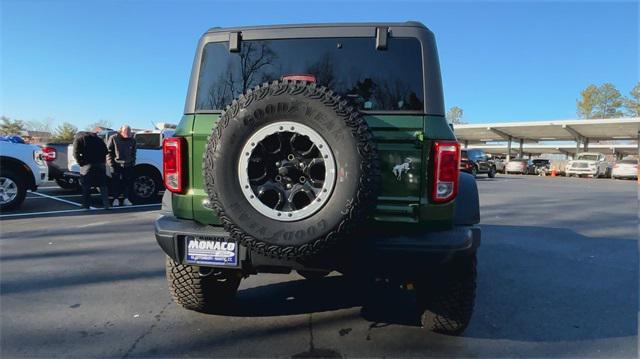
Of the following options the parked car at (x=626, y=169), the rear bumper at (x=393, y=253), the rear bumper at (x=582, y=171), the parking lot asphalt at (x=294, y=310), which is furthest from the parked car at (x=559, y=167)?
the rear bumper at (x=393, y=253)

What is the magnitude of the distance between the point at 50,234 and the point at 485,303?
5957mm

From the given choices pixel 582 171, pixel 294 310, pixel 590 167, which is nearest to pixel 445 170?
pixel 294 310

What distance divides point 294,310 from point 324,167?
1554mm

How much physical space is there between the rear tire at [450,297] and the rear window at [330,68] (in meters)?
1.15

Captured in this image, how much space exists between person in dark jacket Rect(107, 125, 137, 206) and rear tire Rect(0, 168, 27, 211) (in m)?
1.57

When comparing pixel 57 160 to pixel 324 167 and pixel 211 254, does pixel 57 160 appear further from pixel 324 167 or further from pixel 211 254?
pixel 324 167

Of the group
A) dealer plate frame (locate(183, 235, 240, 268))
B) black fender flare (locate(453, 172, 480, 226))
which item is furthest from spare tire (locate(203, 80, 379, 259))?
black fender flare (locate(453, 172, 480, 226))

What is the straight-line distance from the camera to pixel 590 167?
29.7 meters

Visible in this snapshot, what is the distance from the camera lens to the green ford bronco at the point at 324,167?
248 centimetres

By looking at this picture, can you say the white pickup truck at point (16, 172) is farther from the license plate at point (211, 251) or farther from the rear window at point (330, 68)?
the license plate at point (211, 251)

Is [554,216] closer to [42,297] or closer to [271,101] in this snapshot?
[271,101]

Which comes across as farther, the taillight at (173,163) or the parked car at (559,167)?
the parked car at (559,167)

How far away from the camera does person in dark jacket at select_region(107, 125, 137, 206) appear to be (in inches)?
340

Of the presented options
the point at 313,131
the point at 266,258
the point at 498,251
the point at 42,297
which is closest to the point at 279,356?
the point at 266,258
